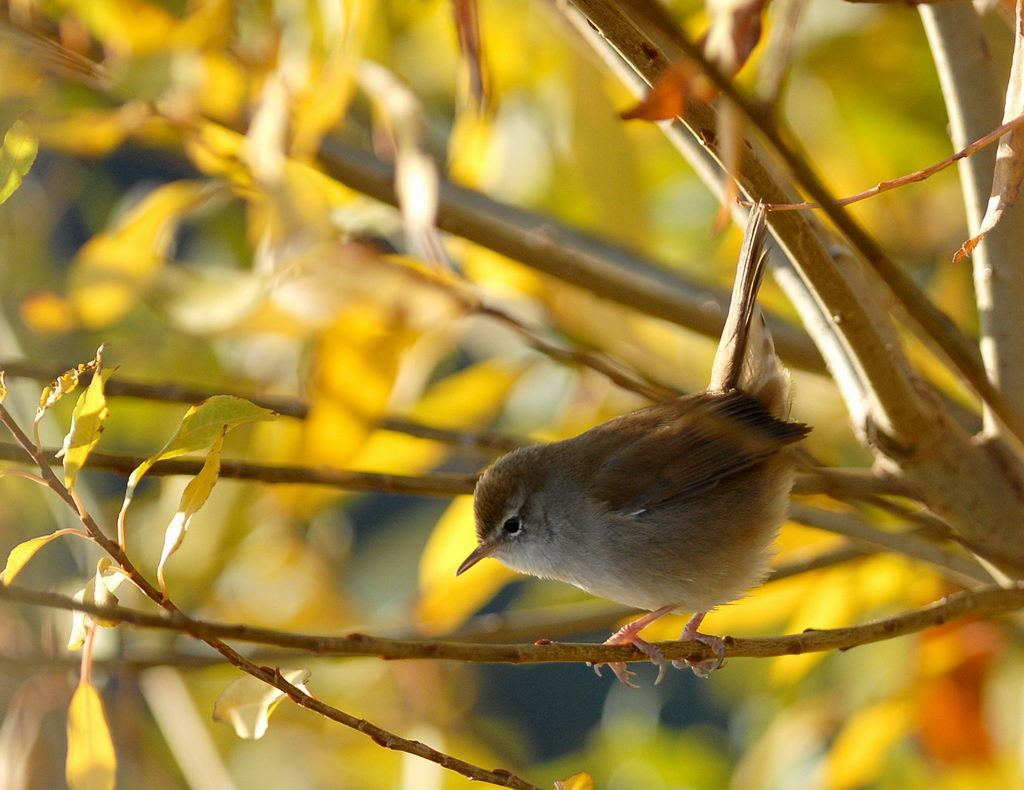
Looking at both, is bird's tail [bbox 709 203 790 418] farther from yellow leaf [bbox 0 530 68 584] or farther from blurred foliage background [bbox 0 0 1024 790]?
yellow leaf [bbox 0 530 68 584]

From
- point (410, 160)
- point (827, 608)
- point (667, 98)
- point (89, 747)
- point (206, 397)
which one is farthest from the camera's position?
point (827, 608)

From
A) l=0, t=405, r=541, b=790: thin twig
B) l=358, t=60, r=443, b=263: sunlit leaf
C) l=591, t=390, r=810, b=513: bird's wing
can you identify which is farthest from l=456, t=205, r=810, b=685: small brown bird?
l=0, t=405, r=541, b=790: thin twig

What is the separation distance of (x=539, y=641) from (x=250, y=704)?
1.13 feet

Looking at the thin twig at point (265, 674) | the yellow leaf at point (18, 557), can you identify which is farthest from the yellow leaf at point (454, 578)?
the yellow leaf at point (18, 557)

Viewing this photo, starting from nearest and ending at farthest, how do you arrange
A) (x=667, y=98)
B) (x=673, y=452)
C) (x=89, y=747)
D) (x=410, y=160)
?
(x=667, y=98), (x=89, y=747), (x=410, y=160), (x=673, y=452)

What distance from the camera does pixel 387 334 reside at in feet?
6.66

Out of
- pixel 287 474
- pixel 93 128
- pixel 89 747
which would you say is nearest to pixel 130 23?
pixel 93 128

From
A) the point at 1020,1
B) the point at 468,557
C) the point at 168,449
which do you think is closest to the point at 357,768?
the point at 468,557

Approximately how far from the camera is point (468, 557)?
93.8 inches

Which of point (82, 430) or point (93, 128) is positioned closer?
point (82, 430)

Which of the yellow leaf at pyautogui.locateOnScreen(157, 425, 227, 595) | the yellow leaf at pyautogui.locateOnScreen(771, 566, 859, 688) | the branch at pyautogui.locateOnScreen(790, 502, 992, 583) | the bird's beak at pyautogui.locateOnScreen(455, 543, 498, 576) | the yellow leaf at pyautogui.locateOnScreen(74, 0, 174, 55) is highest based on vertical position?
the yellow leaf at pyautogui.locateOnScreen(74, 0, 174, 55)

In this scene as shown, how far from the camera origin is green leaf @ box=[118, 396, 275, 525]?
1200mm

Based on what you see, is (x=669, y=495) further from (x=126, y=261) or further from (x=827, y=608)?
(x=126, y=261)

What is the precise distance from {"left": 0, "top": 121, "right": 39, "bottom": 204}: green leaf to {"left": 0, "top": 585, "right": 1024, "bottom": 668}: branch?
1.54 ft
